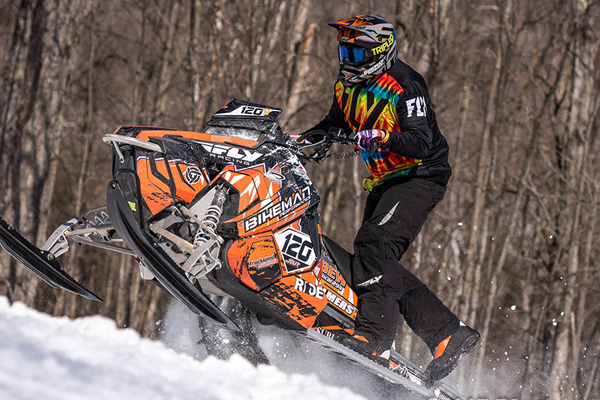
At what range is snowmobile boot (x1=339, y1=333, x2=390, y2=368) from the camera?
4004mm

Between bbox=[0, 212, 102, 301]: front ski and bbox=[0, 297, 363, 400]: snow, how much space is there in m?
0.24

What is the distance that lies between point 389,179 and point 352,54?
88 centimetres

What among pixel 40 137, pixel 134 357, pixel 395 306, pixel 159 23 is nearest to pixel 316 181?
pixel 159 23

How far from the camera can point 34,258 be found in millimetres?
3557

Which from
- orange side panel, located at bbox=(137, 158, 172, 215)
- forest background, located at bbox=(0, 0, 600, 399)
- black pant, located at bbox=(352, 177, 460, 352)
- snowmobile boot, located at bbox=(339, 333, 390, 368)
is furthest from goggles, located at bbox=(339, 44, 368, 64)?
forest background, located at bbox=(0, 0, 600, 399)

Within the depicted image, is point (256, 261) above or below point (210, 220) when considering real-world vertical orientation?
below

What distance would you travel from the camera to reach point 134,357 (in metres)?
3.01

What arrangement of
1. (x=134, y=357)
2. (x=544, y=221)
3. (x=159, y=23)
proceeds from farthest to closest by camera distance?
(x=159, y=23)
(x=544, y=221)
(x=134, y=357)

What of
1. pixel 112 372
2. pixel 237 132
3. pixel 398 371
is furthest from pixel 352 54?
pixel 112 372

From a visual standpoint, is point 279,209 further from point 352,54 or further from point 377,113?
point 352,54

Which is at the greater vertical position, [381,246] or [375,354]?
[381,246]

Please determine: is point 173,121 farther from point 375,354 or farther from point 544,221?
point 375,354

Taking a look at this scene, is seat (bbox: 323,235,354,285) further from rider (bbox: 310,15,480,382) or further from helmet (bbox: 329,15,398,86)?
helmet (bbox: 329,15,398,86)

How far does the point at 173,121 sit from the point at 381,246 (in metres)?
9.23
